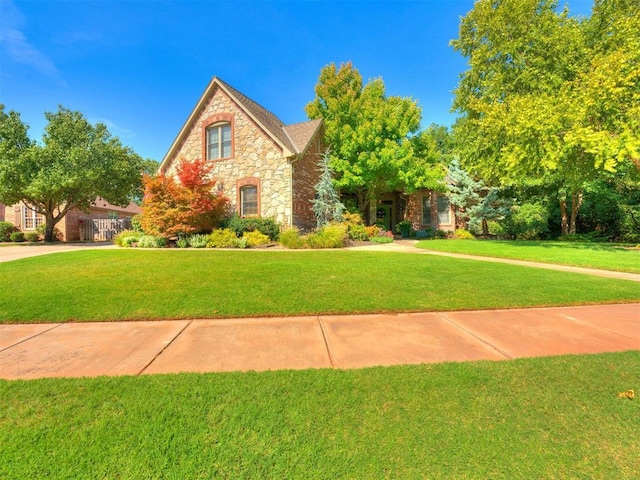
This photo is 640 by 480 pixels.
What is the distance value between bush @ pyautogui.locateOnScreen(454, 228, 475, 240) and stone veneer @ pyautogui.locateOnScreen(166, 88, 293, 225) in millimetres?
11971

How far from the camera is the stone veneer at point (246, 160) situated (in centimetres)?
1531

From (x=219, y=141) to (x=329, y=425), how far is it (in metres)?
17.6

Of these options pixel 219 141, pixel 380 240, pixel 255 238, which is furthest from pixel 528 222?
pixel 219 141

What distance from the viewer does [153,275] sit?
6.56 metres

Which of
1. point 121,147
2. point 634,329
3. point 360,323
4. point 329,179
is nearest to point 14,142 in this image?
point 121,147

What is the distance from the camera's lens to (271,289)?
5.49 meters

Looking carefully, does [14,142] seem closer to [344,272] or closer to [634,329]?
[344,272]

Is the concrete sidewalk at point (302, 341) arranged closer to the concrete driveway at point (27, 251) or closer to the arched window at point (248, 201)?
the concrete driveway at point (27, 251)

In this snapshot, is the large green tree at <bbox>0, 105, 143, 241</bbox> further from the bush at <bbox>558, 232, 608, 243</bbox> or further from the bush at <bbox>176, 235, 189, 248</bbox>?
the bush at <bbox>558, 232, 608, 243</bbox>

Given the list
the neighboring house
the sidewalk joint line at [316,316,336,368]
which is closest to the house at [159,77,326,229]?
the neighboring house

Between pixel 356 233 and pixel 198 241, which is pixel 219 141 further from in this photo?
pixel 356 233

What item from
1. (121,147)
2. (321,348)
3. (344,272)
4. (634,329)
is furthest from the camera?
(121,147)

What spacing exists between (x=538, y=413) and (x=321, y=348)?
6.30 feet

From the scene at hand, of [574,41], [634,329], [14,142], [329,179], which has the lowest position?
[634,329]
